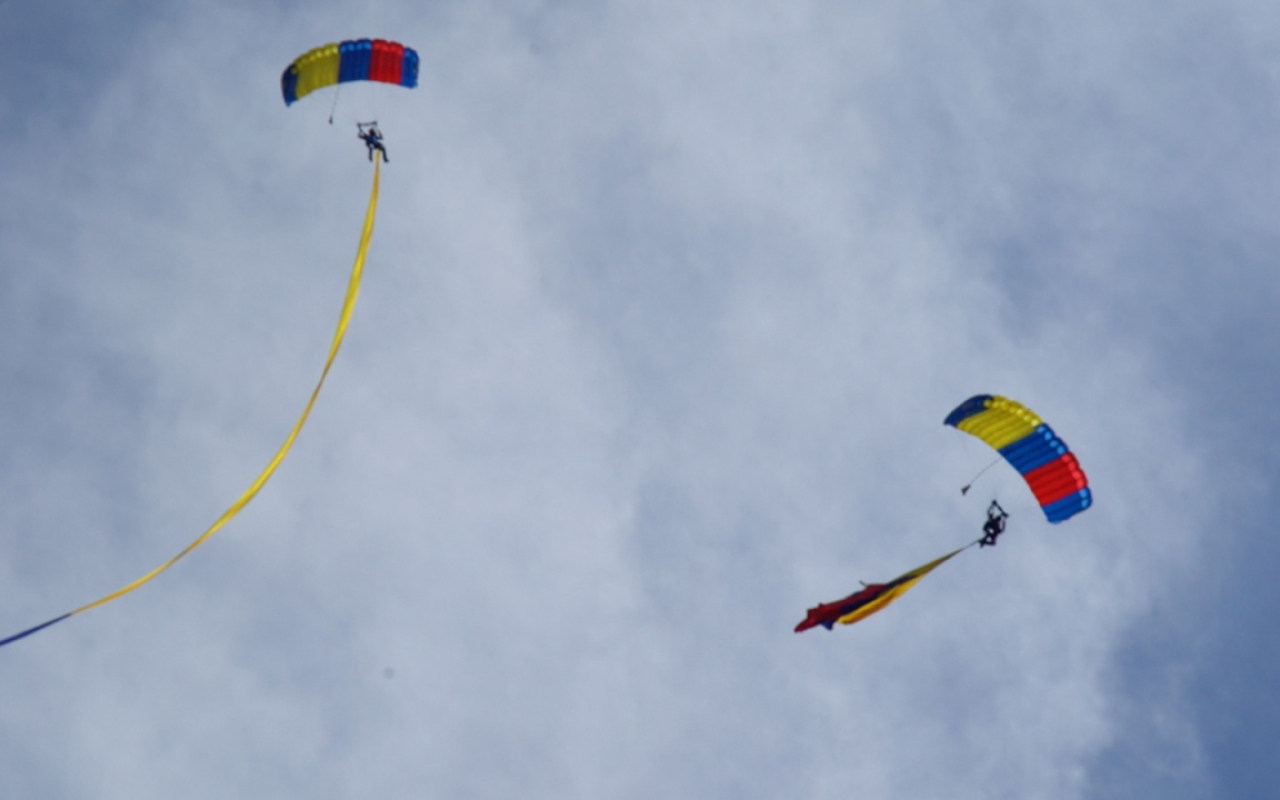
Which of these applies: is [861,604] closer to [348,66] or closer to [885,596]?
[885,596]

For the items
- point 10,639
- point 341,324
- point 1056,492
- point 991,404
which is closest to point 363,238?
point 341,324

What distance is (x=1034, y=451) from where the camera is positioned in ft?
121

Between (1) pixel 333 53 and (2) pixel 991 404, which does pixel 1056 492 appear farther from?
(1) pixel 333 53

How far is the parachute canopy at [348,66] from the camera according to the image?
130 ft

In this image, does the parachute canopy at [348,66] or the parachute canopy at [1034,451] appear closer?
the parachute canopy at [1034,451]

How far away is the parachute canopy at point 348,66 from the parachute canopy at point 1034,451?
1799 cm

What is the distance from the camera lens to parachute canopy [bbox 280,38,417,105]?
39.8m

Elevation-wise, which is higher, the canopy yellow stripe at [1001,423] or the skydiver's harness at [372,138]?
the skydiver's harness at [372,138]

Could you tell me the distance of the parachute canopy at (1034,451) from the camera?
120ft

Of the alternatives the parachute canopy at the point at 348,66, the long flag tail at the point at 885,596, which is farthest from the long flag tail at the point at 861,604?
the parachute canopy at the point at 348,66

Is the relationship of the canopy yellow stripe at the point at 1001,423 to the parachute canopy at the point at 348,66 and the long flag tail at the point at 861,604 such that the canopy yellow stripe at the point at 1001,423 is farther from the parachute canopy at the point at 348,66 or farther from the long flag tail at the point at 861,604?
the parachute canopy at the point at 348,66

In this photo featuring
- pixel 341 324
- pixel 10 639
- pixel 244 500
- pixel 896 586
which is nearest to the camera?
pixel 10 639

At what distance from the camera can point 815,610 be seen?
3872 cm

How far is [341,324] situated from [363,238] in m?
3.25
